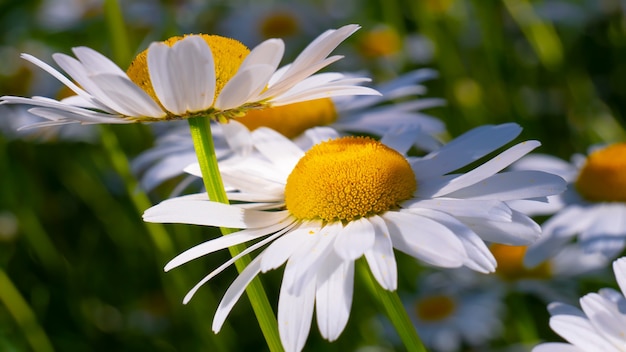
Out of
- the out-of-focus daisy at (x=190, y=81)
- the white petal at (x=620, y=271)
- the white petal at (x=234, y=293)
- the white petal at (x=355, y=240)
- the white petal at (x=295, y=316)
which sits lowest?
the white petal at (x=620, y=271)

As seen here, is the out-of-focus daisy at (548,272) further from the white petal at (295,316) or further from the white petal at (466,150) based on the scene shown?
the white petal at (295,316)

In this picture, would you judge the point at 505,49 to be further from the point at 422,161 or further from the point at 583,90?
the point at 422,161

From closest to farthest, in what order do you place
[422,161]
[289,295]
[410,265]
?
[289,295], [422,161], [410,265]

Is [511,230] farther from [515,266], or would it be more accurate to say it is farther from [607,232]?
[515,266]

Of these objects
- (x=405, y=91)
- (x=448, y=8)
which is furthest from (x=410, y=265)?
(x=448, y=8)


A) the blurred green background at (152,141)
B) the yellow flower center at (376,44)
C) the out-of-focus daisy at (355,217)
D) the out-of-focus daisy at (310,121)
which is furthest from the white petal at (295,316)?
the yellow flower center at (376,44)

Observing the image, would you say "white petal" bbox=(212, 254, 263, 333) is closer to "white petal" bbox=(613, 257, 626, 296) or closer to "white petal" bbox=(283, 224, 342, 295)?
"white petal" bbox=(283, 224, 342, 295)

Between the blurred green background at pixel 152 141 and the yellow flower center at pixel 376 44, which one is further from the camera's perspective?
the yellow flower center at pixel 376 44
